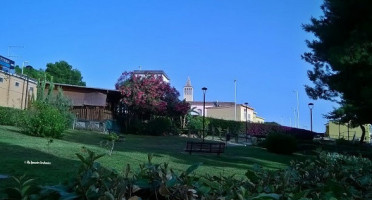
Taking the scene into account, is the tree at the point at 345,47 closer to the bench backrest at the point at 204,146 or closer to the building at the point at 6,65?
the bench backrest at the point at 204,146

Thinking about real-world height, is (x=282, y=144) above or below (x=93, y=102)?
below

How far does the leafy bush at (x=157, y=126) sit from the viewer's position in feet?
111

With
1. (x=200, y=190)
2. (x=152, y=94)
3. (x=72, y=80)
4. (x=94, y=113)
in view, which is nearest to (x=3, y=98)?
(x=94, y=113)

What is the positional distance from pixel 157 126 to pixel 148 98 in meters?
2.51

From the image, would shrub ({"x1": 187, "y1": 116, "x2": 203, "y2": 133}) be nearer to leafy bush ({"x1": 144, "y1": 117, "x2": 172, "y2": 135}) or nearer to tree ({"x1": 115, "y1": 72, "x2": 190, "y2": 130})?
A: tree ({"x1": 115, "y1": 72, "x2": 190, "y2": 130})

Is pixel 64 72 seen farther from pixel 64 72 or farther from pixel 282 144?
pixel 282 144

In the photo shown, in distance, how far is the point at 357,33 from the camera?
1459 cm

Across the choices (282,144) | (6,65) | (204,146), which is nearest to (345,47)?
(204,146)

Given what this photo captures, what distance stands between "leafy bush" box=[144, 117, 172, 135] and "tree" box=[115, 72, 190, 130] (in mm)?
1110

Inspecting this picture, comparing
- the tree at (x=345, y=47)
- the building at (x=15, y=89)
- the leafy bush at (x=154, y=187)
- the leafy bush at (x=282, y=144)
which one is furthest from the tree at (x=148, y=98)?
the leafy bush at (x=154, y=187)

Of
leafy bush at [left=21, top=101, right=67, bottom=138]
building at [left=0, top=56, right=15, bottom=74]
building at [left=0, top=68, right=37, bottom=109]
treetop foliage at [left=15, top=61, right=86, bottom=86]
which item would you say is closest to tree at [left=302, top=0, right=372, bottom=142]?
leafy bush at [left=21, top=101, right=67, bottom=138]

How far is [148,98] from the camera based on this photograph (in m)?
34.7

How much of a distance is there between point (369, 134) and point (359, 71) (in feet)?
203

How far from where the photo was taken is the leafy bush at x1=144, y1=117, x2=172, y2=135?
1337 inches
